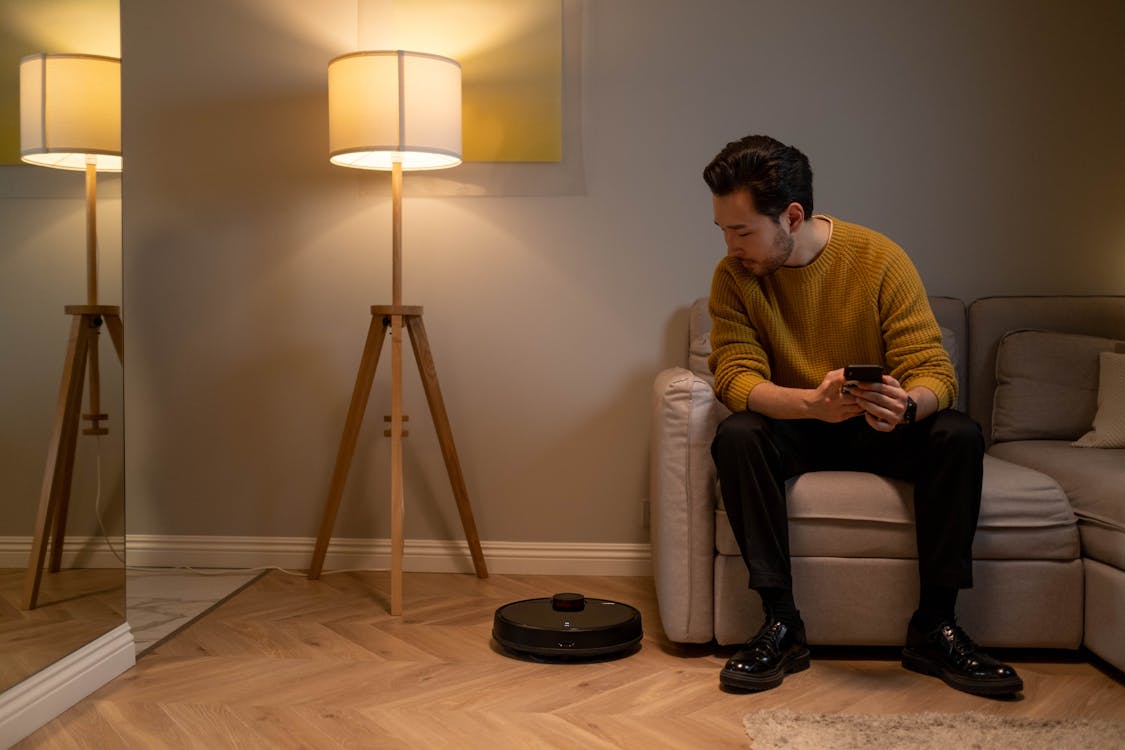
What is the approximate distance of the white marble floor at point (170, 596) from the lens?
265 centimetres

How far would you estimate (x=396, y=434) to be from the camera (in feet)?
9.46

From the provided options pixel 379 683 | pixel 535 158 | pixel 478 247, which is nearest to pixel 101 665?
pixel 379 683

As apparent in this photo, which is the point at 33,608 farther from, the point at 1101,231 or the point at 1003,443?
the point at 1101,231

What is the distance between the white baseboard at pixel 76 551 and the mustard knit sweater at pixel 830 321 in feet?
4.30

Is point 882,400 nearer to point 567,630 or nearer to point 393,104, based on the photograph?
point 567,630

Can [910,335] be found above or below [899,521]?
above

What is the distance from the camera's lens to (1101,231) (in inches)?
126

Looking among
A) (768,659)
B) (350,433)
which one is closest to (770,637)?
(768,659)

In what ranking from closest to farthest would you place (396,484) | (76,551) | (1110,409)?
(76,551) < (1110,409) < (396,484)

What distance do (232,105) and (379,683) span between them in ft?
6.14

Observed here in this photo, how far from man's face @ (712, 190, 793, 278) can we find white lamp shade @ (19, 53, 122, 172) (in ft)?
4.03

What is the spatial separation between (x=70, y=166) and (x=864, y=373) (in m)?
1.54

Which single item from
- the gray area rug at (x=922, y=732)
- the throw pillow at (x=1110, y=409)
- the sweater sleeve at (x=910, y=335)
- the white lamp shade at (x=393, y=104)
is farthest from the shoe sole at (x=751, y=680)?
the white lamp shade at (x=393, y=104)

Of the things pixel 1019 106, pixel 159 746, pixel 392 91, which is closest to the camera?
pixel 159 746
